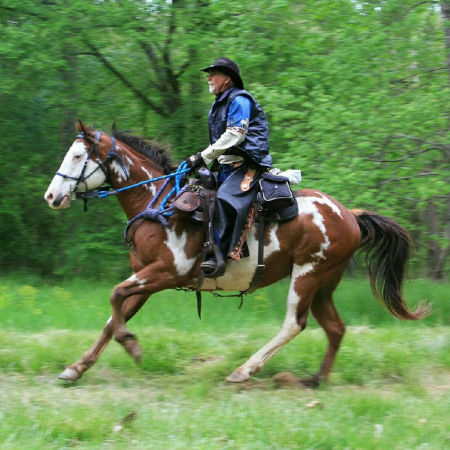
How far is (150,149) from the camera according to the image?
21.0 ft

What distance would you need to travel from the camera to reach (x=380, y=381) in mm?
6133

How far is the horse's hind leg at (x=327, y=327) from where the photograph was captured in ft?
20.1

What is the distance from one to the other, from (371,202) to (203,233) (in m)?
3.86

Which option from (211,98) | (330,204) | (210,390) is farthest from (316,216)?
(211,98)

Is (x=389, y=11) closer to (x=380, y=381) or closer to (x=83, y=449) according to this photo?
(x=380, y=381)

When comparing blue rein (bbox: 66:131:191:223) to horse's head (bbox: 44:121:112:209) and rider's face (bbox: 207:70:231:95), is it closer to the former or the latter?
horse's head (bbox: 44:121:112:209)

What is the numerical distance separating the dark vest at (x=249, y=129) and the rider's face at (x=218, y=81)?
0.08 m

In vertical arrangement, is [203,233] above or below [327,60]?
below

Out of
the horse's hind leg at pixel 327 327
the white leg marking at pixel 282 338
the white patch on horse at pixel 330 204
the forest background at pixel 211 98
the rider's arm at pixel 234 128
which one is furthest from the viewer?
the forest background at pixel 211 98

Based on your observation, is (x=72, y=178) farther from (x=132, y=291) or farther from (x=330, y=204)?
(x=330, y=204)

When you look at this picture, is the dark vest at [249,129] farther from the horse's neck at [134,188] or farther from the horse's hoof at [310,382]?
the horse's hoof at [310,382]

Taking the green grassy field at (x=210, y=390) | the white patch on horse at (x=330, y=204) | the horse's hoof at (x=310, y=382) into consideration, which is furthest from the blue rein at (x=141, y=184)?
the horse's hoof at (x=310, y=382)

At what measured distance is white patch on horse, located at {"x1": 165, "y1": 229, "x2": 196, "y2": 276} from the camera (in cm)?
589

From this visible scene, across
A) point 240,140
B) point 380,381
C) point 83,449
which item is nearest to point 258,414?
point 83,449
